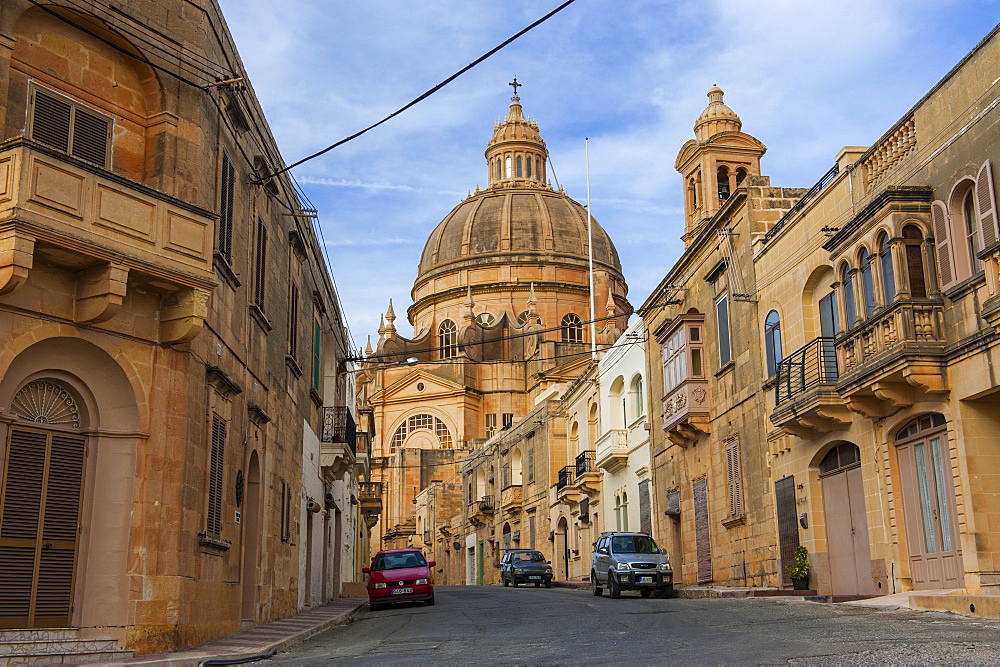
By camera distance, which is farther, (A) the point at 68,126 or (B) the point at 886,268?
(B) the point at 886,268

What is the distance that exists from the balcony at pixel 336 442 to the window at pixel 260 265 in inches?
380

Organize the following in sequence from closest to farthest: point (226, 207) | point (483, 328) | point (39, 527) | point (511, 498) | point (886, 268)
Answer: point (39, 527) < point (226, 207) < point (886, 268) < point (511, 498) < point (483, 328)

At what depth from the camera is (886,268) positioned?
16.2 m

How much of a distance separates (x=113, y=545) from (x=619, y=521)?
80.1ft

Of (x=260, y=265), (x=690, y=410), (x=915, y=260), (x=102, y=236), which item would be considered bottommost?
(x=102, y=236)

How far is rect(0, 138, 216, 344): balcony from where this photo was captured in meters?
10.2

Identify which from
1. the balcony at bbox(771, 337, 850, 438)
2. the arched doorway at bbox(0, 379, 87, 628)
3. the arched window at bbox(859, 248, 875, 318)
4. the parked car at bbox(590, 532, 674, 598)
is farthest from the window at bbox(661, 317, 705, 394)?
the arched doorway at bbox(0, 379, 87, 628)

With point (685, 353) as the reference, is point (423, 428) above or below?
above

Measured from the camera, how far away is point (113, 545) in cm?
1146

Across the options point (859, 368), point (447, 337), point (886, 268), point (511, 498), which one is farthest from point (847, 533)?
Answer: point (447, 337)

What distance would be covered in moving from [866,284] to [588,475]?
1937 cm

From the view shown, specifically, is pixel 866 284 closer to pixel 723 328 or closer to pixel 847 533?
pixel 847 533

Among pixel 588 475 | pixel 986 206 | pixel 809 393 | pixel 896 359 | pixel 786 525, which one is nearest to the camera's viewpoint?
pixel 986 206

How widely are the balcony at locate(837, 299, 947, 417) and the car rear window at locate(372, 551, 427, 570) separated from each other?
11780mm
